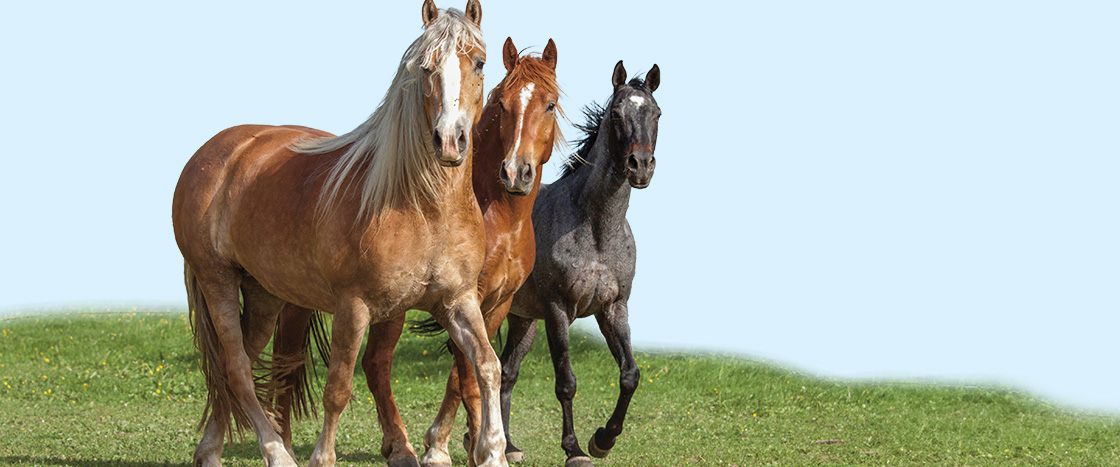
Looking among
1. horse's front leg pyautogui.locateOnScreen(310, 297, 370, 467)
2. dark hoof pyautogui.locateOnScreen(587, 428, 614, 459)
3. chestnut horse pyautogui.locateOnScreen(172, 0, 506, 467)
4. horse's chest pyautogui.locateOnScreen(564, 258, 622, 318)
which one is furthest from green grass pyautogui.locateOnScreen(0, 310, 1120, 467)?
chestnut horse pyautogui.locateOnScreen(172, 0, 506, 467)

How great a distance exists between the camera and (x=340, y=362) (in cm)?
580

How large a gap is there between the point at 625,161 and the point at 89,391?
8.04 metres

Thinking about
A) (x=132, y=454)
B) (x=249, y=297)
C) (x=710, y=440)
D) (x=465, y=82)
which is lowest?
(x=132, y=454)

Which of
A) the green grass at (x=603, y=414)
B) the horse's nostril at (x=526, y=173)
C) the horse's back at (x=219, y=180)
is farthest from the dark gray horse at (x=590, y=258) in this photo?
the horse's back at (x=219, y=180)

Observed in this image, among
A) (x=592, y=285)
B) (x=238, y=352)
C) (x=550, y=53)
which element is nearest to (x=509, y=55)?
(x=550, y=53)

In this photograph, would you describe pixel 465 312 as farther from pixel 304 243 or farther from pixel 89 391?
pixel 89 391

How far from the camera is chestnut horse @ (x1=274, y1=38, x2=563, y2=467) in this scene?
6.15 metres

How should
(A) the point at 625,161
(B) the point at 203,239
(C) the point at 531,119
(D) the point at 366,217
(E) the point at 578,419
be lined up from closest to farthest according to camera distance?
(D) the point at 366,217 < (C) the point at 531,119 < (B) the point at 203,239 < (A) the point at 625,161 < (E) the point at 578,419

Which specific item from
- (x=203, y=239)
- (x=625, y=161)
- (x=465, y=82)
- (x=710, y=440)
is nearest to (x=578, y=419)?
(x=710, y=440)

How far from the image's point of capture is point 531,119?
243 inches

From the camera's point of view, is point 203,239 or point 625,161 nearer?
point 203,239

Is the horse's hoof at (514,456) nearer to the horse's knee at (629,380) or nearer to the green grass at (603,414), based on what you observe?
the green grass at (603,414)

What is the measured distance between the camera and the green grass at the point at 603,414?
906 centimetres

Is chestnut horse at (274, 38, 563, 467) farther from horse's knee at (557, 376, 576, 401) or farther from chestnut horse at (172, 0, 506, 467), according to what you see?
horse's knee at (557, 376, 576, 401)
